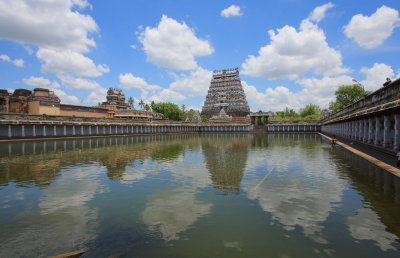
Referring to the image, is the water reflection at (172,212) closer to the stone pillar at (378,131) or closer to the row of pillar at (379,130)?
the row of pillar at (379,130)

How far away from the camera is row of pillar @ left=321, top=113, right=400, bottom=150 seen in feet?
67.7

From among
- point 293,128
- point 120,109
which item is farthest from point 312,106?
point 120,109

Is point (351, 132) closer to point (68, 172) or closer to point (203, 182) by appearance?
point (203, 182)

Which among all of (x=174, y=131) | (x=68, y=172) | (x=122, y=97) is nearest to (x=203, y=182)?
(x=68, y=172)

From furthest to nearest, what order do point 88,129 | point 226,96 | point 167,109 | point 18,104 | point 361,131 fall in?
point 226,96
point 167,109
point 18,104
point 88,129
point 361,131

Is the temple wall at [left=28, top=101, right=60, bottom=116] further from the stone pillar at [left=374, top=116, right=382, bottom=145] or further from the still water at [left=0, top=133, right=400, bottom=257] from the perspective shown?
the stone pillar at [left=374, top=116, right=382, bottom=145]

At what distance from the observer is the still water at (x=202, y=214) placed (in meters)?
7.78

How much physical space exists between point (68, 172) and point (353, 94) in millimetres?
122736

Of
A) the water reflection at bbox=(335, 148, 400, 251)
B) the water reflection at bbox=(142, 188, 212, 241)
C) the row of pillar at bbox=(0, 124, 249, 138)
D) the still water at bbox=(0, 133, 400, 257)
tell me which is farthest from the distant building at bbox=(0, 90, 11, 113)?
the water reflection at bbox=(335, 148, 400, 251)

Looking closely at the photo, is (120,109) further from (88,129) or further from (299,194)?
(299,194)

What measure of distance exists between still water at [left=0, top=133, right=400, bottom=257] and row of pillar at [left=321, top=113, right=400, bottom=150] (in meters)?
5.53

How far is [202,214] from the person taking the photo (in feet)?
34.7

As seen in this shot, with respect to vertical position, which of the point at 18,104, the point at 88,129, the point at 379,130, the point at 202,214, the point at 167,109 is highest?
the point at 167,109

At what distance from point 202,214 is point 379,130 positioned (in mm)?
25739
